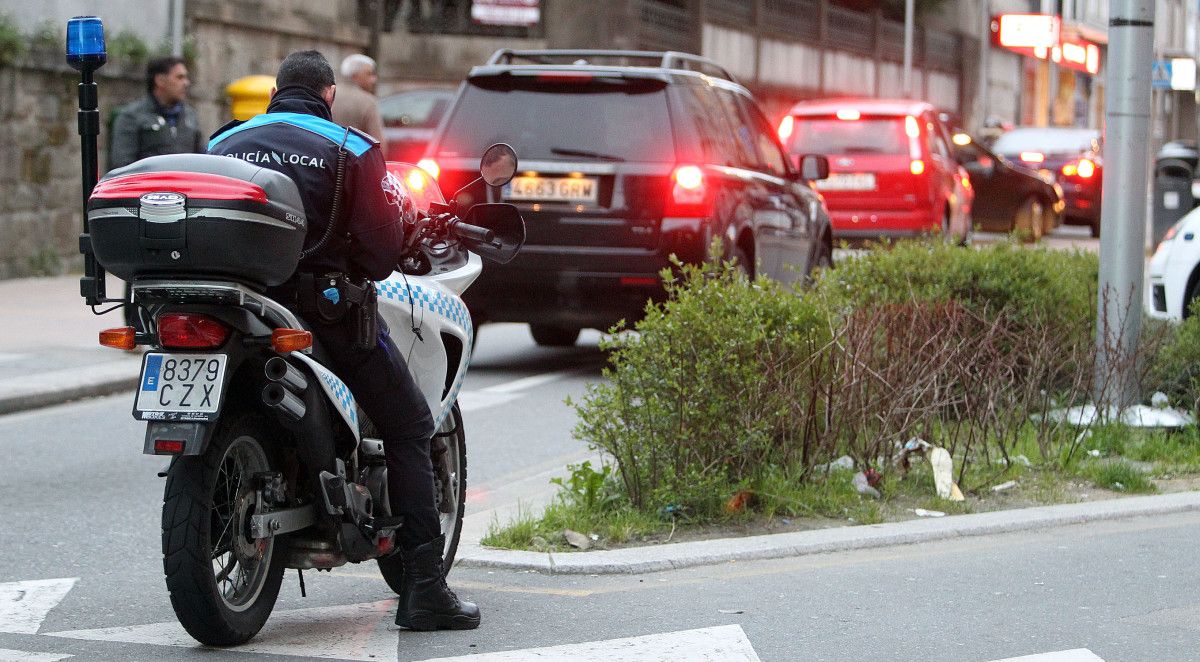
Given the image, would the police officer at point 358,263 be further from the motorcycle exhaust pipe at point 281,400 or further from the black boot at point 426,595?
the motorcycle exhaust pipe at point 281,400

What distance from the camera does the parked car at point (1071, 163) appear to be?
94.4 ft

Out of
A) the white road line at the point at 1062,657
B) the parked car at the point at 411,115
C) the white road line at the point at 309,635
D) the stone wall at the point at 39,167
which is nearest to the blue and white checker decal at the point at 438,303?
the white road line at the point at 309,635

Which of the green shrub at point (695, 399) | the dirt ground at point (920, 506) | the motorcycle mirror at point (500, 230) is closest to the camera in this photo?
the motorcycle mirror at point (500, 230)

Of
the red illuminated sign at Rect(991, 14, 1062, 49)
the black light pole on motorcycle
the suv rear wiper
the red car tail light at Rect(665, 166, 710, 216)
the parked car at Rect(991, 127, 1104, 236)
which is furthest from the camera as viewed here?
the red illuminated sign at Rect(991, 14, 1062, 49)

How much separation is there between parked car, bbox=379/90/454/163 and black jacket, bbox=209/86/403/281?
18.0 m

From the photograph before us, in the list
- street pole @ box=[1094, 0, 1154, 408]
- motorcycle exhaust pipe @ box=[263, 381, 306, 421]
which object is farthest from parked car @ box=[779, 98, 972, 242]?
motorcycle exhaust pipe @ box=[263, 381, 306, 421]

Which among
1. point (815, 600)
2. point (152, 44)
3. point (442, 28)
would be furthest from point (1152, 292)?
point (442, 28)

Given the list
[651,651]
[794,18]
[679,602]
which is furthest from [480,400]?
[794,18]

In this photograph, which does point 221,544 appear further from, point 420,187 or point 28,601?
point 420,187

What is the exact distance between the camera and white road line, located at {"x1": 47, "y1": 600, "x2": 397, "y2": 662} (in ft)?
16.3

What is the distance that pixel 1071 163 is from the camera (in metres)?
29.0

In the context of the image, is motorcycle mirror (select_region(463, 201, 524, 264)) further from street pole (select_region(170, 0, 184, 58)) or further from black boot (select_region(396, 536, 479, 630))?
street pole (select_region(170, 0, 184, 58))

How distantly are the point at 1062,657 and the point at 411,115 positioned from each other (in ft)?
63.9

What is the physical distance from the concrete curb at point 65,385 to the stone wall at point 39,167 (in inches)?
236
